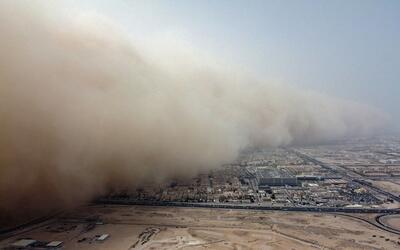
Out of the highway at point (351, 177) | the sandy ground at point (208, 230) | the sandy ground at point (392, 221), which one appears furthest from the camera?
the highway at point (351, 177)

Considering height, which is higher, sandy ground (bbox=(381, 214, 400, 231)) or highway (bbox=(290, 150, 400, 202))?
highway (bbox=(290, 150, 400, 202))

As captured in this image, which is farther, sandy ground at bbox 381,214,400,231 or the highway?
the highway

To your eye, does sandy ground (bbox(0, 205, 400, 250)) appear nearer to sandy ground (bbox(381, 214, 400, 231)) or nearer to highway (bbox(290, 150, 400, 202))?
sandy ground (bbox(381, 214, 400, 231))

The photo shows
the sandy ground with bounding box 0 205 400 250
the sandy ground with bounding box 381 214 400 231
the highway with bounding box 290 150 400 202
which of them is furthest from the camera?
the highway with bounding box 290 150 400 202

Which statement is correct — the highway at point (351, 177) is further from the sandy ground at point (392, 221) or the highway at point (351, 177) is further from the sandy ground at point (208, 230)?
the sandy ground at point (208, 230)

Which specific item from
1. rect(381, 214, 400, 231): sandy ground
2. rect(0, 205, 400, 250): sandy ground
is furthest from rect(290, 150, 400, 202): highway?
rect(0, 205, 400, 250): sandy ground

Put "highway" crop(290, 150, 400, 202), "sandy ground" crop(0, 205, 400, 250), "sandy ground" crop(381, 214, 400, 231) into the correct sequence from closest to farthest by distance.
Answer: "sandy ground" crop(0, 205, 400, 250)
"sandy ground" crop(381, 214, 400, 231)
"highway" crop(290, 150, 400, 202)

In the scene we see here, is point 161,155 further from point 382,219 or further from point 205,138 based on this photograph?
point 382,219

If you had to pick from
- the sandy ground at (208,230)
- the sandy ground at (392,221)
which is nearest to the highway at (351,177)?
the sandy ground at (392,221)

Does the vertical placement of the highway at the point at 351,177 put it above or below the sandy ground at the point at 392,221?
above
